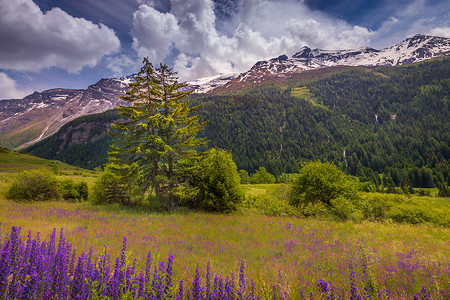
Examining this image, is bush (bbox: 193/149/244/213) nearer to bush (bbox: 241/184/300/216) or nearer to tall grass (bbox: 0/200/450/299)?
bush (bbox: 241/184/300/216)

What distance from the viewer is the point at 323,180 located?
2152 cm

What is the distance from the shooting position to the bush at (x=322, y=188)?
21125 mm

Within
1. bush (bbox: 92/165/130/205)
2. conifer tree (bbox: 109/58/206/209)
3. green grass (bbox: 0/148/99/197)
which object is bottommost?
green grass (bbox: 0/148/99/197)

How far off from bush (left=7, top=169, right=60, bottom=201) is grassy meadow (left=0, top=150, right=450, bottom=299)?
32.0ft

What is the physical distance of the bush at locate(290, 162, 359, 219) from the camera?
21125mm

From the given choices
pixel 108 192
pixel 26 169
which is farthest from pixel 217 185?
pixel 26 169

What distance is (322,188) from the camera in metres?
22.0

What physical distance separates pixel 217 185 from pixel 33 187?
1733cm

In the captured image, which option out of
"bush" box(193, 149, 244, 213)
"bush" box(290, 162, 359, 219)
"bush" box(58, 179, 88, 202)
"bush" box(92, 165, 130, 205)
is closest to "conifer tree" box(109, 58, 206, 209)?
"bush" box(193, 149, 244, 213)

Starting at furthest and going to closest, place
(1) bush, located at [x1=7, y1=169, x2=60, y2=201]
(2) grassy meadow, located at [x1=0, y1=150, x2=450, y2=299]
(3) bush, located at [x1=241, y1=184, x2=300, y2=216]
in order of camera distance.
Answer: (3) bush, located at [x1=241, y1=184, x2=300, y2=216]
(1) bush, located at [x1=7, y1=169, x2=60, y2=201]
(2) grassy meadow, located at [x1=0, y1=150, x2=450, y2=299]

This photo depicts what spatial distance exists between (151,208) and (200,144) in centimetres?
749

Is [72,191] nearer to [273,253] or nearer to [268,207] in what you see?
[268,207]

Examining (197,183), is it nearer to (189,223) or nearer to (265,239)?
(189,223)

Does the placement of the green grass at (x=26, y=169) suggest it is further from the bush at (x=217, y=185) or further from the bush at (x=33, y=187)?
the bush at (x=217, y=185)
